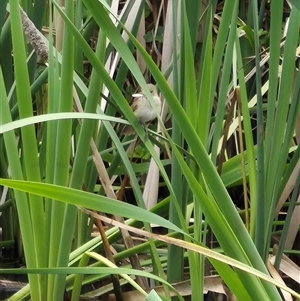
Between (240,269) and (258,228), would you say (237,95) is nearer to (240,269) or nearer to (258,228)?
(258,228)

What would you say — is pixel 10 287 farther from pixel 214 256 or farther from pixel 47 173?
pixel 214 256

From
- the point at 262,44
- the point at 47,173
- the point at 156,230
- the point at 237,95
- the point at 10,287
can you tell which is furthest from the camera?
the point at 262,44

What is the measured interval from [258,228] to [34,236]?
428 mm

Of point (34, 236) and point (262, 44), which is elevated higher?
point (262, 44)

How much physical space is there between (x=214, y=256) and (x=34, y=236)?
18.4 inches

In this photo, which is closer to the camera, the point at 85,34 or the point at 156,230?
the point at 85,34

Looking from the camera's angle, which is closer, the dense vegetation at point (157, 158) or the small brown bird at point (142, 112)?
the dense vegetation at point (157, 158)

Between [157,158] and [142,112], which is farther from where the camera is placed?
[142,112]

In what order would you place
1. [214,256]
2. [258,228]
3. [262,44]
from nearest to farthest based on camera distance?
[214,256]
[258,228]
[262,44]

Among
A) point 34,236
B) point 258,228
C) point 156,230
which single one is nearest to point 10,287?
point 34,236

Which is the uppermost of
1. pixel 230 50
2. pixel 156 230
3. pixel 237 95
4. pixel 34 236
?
pixel 230 50

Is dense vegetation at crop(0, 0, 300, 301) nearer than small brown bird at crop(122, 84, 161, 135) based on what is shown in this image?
Yes

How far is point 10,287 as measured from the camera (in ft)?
4.86

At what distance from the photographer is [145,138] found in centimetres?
113
